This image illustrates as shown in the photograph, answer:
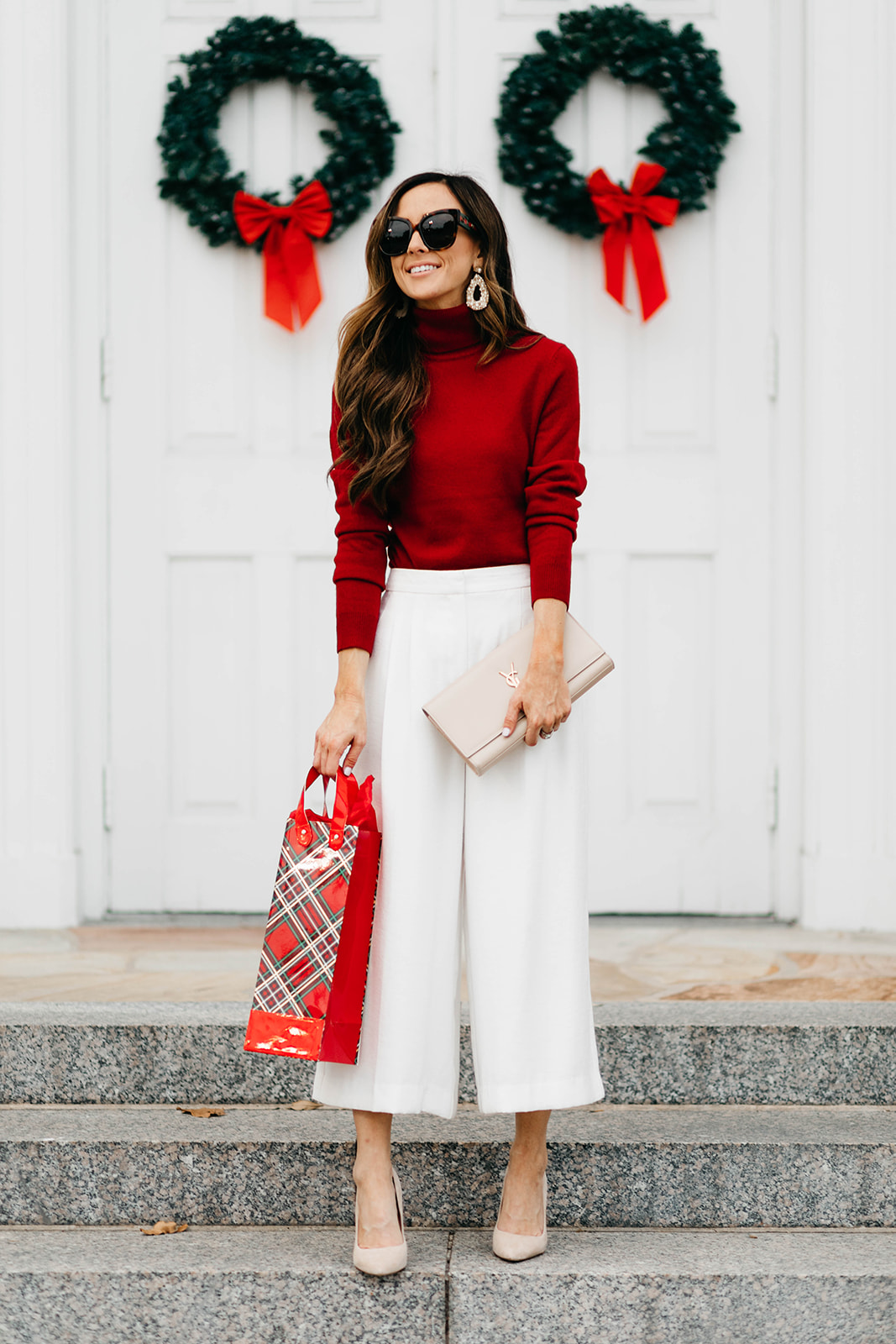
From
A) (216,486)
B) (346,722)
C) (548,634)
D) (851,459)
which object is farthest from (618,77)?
(346,722)

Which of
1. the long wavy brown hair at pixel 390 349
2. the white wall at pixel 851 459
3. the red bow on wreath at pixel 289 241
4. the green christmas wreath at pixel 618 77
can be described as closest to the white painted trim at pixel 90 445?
the red bow on wreath at pixel 289 241

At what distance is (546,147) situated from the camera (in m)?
3.63

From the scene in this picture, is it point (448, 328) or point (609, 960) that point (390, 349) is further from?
point (609, 960)

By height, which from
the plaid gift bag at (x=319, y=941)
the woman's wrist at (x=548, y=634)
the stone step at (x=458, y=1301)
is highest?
the woman's wrist at (x=548, y=634)

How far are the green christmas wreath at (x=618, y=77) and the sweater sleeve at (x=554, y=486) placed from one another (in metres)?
1.73

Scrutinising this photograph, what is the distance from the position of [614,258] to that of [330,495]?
98cm

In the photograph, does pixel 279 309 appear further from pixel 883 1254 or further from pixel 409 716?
pixel 883 1254

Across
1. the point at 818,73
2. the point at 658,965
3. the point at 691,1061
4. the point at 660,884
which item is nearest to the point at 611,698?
the point at 660,884

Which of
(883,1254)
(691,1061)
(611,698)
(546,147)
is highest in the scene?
(546,147)

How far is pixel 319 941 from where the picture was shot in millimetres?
1973

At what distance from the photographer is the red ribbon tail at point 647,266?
144 inches

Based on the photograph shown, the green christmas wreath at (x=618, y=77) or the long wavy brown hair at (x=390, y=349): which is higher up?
the green christmas wreath at (x=618, y=77)

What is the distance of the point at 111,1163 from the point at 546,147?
267cm

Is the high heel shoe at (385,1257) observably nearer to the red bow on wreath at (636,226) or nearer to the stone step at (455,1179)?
the stone step at (455,1179)
